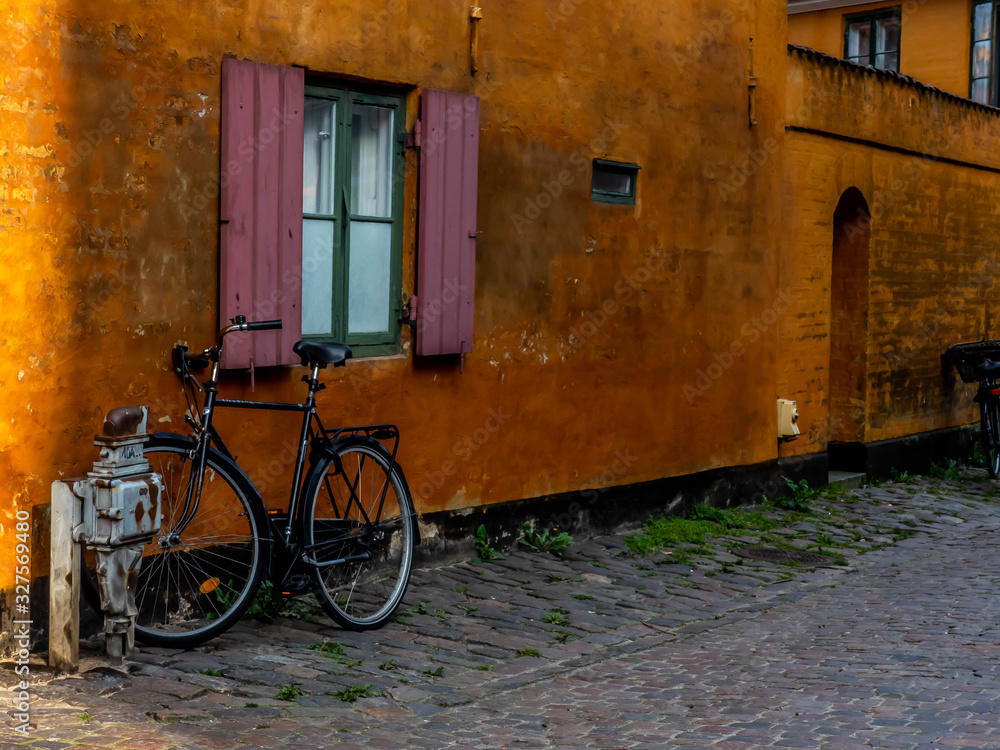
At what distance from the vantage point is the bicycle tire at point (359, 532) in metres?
6.02

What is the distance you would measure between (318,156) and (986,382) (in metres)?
8.72

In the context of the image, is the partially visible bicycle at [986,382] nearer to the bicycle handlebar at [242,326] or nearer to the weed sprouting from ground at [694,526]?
the weed sprouting from ground at [694,526]

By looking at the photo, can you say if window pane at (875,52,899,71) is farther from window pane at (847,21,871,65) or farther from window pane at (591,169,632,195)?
window pane at (591,169,632,195)

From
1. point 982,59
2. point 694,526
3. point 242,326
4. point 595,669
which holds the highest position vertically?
point 982,59

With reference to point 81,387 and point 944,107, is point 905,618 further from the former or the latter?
point 944,107

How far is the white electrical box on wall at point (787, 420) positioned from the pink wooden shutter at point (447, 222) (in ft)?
13.3

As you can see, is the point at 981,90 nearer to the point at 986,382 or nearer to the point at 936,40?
the point at 936,40

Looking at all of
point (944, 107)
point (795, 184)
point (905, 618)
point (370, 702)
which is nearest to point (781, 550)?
point (905, 618)

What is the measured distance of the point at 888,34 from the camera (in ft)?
60.6

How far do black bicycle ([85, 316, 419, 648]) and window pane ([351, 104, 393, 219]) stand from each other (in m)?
1.20

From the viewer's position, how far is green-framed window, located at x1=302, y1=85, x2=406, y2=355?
6766 mm

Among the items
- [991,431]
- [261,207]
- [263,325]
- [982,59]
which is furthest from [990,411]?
[263,325]

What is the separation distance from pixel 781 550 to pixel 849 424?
12.4ft

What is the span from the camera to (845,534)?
9578mm
